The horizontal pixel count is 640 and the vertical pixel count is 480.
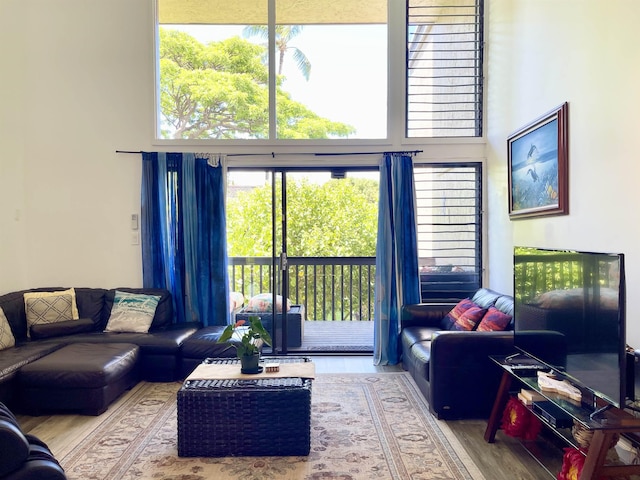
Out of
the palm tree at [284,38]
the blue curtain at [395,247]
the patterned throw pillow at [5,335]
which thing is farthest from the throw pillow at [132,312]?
the palm tree at [284,38]

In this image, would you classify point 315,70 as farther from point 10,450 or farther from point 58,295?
point 10,450

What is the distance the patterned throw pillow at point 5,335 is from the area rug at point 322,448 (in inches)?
44.3

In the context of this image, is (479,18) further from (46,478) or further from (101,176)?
(46,478)

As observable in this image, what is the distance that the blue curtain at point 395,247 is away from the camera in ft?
14.3

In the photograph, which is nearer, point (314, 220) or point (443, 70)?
point (443, 70)

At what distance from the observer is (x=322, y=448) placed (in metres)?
2.56

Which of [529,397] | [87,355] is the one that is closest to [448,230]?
[529,397]

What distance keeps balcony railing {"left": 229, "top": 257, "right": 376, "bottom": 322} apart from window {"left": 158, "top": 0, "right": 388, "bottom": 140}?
1541 mm

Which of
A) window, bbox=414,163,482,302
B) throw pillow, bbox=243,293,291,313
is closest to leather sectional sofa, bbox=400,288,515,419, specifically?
window, bbox=414,163,482,302

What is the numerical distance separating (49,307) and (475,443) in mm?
3831

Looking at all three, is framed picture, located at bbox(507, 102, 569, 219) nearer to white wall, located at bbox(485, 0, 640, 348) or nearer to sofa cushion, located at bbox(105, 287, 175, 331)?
white wall, located at bbox(485, 0, 640, 348)

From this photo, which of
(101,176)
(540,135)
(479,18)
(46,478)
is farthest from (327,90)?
(46,478)

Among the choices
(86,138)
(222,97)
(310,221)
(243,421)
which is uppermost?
(222,97)

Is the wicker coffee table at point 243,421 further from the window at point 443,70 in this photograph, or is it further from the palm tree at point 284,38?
the palm tree at point 284,38
